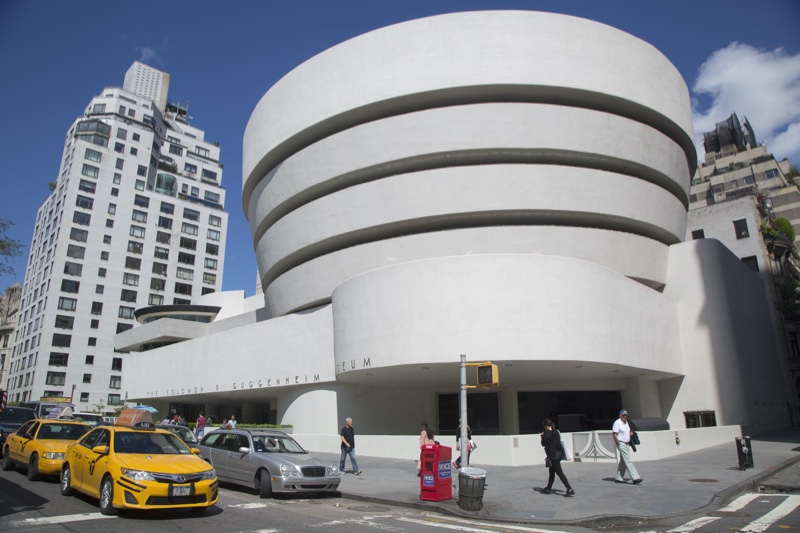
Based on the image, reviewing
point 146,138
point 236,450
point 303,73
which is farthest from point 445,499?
point 146,138

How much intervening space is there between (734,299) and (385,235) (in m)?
21.5

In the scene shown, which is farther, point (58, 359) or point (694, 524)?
point (58, 359)

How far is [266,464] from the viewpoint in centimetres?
1238

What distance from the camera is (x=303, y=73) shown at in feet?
107

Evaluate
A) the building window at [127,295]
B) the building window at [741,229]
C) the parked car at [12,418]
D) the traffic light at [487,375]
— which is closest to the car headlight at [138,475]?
the traffic light at [487,375]

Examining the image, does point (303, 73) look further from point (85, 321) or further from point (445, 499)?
point (85, 321)

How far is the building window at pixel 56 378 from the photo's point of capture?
63.8 metres

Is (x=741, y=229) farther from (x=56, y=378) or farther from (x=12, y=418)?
(x=56, y=378)

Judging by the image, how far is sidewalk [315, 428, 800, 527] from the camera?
10258mm

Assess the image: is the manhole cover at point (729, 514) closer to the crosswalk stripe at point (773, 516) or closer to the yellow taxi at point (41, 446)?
the crosswalk stripe at point (773, 516)

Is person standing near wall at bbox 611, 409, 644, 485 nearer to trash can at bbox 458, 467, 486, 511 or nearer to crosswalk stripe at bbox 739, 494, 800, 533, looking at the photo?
crosswalk stripe at bbox 739, 494, 800, 533

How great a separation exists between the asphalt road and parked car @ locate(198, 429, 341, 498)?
1.98 feet

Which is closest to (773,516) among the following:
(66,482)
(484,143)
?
(66,482)

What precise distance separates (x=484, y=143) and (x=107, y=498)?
23637mm
